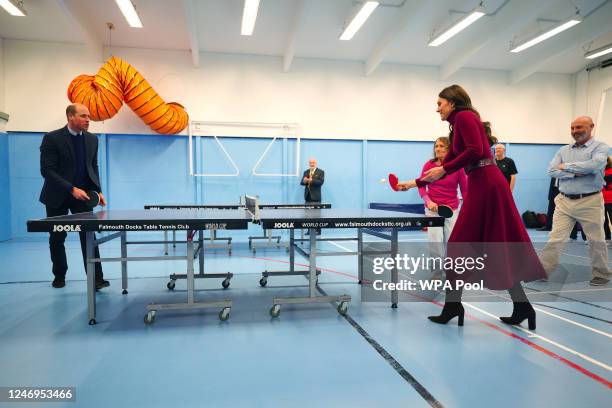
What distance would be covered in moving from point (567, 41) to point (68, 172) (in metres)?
10.4

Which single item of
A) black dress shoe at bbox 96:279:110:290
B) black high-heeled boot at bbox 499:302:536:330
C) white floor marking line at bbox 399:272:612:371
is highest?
black high-heeled boot at bbox 499:302:536:330

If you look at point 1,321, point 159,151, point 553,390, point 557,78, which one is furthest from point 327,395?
point 557,78

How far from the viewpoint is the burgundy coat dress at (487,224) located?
7.27 feet

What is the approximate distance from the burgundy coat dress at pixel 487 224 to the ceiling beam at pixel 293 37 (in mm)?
5674

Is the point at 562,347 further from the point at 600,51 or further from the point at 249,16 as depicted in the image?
the point at 600,51

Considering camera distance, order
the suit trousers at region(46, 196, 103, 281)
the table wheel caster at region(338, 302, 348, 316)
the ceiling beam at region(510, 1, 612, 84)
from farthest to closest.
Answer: the ceiling beam at region(510, 1, 612, 84)
the suit trousers at region(46, 196, 103, 281)
the table wheel caster at region(338, 302, 348, 316)

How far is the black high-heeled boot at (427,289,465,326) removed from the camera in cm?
250

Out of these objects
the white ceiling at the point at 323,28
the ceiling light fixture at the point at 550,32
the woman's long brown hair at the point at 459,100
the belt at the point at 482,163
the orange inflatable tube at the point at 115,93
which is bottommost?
the belt at the point at 482,163

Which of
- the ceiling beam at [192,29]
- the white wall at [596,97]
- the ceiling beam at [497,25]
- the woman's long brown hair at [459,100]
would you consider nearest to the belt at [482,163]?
the woman's long brown hair at [459,100]

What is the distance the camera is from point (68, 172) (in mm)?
3465

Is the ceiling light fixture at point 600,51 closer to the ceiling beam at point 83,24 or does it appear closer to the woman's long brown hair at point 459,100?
the woman's long brown hair at point 459,100

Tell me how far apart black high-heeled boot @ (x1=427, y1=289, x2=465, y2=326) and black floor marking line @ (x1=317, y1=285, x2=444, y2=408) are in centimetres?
61

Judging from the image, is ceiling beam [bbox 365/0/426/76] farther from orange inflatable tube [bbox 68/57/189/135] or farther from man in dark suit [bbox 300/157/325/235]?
orange inflatable tube [bbox 68/57/189/135]

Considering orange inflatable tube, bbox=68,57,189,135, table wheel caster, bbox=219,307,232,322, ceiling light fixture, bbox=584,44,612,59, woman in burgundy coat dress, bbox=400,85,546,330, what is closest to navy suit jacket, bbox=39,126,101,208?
table wheel caster, bbox=219,307,232,322
